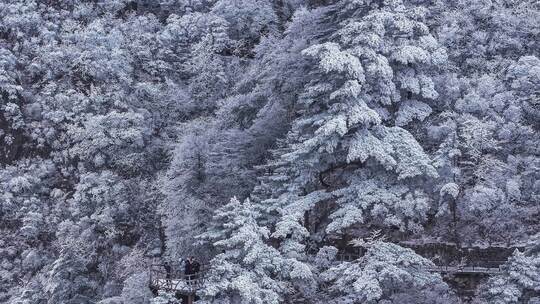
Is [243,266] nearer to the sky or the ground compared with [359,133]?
nearer to the ground

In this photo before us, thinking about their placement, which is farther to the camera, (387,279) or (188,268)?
(188,268)

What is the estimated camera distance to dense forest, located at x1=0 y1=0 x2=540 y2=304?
17.8m

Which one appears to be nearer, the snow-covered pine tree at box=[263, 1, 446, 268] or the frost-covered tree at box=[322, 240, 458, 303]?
the frost-covered tree at box=[322, 240, 458, 303]

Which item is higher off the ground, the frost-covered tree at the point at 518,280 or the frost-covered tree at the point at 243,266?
the frost-covered tree at the point at 243,266

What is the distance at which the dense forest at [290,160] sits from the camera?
58.5 ft

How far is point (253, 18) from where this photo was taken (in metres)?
31.9

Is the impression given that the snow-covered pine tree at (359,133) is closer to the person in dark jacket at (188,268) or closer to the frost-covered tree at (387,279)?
the frost-covered tree at (387,279)

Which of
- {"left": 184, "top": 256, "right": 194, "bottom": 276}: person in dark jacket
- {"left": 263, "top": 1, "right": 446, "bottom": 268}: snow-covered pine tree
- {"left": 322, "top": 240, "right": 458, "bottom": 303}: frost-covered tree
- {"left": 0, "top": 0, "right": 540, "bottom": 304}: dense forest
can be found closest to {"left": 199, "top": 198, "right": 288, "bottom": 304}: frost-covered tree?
{"left": 0, "top": 0, "right": 540, "bottom": 304}: dense forest

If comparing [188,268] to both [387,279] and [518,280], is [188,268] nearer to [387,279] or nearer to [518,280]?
[387,279]

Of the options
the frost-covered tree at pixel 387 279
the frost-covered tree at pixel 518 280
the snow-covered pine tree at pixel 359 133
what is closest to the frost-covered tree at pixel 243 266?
the snow-covered pine tree at pixel 359 133

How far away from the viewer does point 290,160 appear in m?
19.5

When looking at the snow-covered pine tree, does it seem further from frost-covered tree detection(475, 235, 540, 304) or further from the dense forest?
frost-covered tree detection(475, 235, 540, 304)

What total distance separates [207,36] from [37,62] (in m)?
8.54

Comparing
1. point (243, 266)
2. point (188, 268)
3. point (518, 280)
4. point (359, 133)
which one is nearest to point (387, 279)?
point (518, 280)
